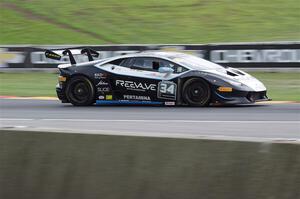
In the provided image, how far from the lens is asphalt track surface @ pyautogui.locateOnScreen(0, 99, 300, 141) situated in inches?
380

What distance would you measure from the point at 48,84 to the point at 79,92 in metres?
6.64

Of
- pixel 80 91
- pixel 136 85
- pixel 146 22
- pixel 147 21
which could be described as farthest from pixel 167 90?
pixel 147 21

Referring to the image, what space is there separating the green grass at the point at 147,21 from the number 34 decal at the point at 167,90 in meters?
18.7

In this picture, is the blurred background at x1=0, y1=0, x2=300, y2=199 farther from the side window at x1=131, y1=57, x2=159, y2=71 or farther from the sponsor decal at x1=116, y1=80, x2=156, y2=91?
the side window at x1=131, y1=57, x2=159, y2=71

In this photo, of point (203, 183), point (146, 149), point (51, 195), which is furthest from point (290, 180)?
point (51, 195)

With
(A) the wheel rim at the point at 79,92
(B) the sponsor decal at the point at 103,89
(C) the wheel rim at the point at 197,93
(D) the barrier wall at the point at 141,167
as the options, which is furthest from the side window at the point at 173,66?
(D) the barrier wall at the point at 141,167

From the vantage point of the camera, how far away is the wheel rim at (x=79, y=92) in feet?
46.1

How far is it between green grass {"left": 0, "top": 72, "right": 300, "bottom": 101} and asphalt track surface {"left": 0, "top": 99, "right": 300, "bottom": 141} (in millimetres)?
3183

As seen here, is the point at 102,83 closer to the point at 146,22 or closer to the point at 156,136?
the point at 156,136

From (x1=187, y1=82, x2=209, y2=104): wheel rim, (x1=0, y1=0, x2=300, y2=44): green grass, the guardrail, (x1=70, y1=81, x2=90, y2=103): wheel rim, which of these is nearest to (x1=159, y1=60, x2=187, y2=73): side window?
(x1=187, y1=82, x2=209, y2=104): wheel rim

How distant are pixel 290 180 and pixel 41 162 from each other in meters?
1.97

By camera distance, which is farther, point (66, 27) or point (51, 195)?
point (66, 27)

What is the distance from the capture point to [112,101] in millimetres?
13852

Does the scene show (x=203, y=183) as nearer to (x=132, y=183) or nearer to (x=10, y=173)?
(x=132, y=183)
